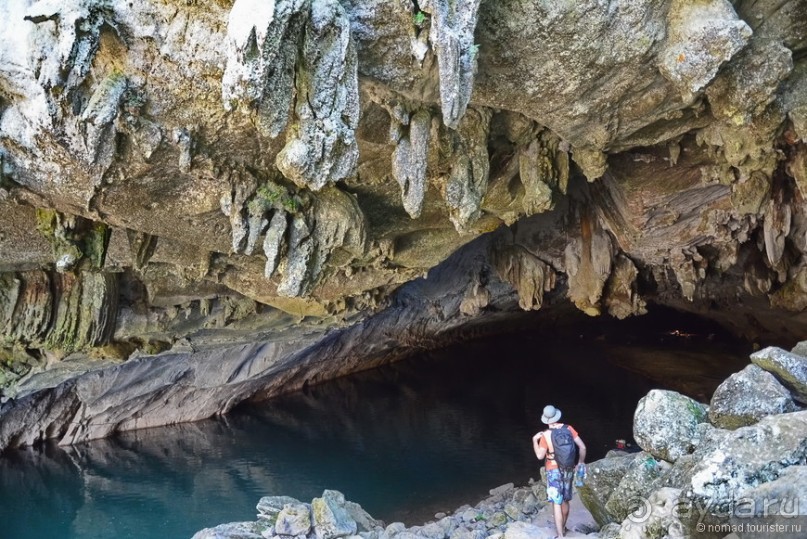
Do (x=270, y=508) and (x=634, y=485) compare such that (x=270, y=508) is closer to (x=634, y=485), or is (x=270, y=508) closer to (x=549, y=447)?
(x=549, y=447)

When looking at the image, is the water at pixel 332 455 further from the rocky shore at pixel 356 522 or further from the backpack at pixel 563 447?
the backpack at pixel 563 447

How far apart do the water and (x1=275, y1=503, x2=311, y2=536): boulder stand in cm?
297

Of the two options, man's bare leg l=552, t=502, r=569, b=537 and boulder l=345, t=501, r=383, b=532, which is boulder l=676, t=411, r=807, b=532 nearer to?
man's bare leg l=552, t=502, r=569, b=537

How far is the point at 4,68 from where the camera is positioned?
16.3 ft

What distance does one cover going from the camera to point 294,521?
27.5 feet

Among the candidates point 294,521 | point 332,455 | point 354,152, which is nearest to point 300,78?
point 354,152

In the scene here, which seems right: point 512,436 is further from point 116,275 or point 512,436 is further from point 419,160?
point 419,160

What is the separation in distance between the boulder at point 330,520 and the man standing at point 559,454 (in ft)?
10.5

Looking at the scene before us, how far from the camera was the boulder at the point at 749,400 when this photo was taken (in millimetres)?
5559

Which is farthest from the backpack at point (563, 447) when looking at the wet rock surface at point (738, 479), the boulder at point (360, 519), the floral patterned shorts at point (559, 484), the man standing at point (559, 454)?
the boulder at point (360, 519)

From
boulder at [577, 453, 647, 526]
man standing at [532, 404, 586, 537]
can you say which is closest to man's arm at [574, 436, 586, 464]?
man standing at [532, 404, 586, 537]

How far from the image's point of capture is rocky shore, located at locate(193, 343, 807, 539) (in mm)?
3706

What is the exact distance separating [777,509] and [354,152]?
3.89 meters

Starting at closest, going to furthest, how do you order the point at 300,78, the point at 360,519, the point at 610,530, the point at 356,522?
the point at 300,78, the point at 610,530, the point at 356,522, the point at 360,519
